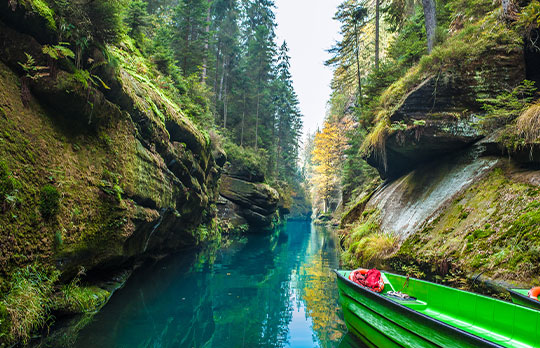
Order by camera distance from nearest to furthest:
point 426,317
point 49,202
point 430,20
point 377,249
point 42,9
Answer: point 426,317 → point 49,202 → point 42,9 → point 377,249 → point 430,20

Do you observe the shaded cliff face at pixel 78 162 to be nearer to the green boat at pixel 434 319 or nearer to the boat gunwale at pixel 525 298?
the green boat at pixel 434 319

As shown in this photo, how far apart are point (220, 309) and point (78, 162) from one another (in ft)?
17.6

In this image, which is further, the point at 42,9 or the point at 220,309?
the point at 220,309

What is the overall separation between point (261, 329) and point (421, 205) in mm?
6306

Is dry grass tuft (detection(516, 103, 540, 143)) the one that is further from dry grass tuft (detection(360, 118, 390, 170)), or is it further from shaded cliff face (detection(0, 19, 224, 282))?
shaded cliff face (detection(0, 19, 224, 282))

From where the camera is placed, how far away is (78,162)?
5.90 m

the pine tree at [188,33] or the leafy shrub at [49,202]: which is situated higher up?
the pine tree at [188,33]

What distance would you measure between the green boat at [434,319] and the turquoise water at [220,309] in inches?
47.0

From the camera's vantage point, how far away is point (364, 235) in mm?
10219

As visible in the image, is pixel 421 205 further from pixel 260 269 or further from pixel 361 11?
pixel 361 11

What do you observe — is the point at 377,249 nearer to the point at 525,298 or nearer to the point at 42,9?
the point at 525,298

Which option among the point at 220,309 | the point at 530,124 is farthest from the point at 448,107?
the point at 220,309

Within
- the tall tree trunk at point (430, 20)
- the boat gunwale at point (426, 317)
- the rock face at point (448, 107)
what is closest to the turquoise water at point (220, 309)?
the boat gunwale at point (426, 317)

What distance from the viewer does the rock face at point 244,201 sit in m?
22.8
